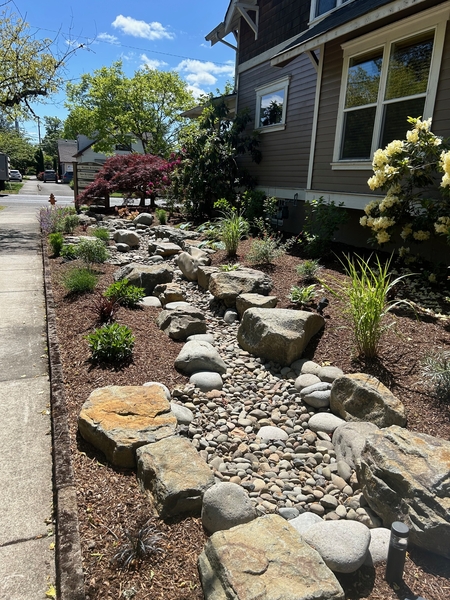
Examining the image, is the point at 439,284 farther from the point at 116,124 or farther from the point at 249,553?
the point at 116,124

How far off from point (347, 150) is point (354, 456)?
21.5ft

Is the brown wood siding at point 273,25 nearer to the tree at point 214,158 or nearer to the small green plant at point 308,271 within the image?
the tree at point 214,158

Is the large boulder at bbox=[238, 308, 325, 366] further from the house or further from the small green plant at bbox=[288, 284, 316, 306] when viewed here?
the house

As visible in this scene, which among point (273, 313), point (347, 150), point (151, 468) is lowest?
point (151, 468)

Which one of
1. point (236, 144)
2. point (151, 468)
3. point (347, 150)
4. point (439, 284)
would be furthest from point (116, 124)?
point (151, 468)

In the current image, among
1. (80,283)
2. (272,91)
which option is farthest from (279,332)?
(272,91)

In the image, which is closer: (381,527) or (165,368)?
(381,527)

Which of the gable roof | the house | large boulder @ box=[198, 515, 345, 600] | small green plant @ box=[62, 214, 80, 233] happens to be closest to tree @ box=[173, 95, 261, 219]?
the house

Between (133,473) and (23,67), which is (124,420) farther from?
(23,67)

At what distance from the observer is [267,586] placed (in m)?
1.64

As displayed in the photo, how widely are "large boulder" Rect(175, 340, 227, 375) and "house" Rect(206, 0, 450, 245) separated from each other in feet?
14.9

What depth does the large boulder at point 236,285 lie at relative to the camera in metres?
5.40

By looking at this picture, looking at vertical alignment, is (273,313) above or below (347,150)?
below

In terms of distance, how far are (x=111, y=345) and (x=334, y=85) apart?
22.8ft
